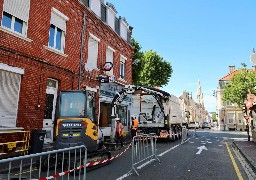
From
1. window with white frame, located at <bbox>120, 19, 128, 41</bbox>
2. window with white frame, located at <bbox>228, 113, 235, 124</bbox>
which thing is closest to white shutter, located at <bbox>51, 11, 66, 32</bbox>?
window with white frame, located at <bbox>120, 19, 128, 41</bbox>

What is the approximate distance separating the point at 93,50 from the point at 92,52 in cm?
21

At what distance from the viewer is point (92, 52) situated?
651 inches

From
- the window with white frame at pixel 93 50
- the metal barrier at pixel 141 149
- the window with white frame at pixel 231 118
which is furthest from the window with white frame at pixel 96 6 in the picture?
the window with white frame at pixel 231 118

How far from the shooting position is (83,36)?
49.9ft

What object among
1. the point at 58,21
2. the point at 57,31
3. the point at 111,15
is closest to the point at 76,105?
the point at 57,31

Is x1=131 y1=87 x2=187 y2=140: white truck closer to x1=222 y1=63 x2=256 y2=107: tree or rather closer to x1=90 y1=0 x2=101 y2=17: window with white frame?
x1=90 y1=0 x2=101 y2=17: window with white frame

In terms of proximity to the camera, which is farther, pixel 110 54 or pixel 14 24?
pixel 110 54

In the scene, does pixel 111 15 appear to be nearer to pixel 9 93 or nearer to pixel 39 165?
pixel 9 93

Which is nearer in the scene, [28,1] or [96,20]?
[28,1]

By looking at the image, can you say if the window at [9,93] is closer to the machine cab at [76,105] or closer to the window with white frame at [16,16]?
the window with white frame at [16,16]

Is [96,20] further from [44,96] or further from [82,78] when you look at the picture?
[44,96]

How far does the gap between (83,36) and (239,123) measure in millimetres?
48205

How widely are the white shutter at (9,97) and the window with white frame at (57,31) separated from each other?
3297 millimetres

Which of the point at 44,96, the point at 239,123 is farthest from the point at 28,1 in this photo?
the point at 239,123
